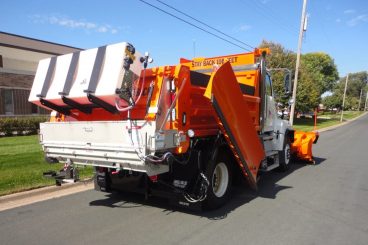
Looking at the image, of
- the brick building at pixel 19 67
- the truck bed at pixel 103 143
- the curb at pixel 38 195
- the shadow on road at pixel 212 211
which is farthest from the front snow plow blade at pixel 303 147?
the brick building at pixel 19 67

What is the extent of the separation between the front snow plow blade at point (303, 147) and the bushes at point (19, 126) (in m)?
16.2

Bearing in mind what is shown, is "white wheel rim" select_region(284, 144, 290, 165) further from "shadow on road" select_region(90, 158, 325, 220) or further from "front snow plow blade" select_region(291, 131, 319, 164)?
"shadow on road" select_region(90, 158, 325, 220)

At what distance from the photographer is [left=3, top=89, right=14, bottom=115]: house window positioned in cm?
2347

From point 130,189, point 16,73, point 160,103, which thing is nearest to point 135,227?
point 130,189

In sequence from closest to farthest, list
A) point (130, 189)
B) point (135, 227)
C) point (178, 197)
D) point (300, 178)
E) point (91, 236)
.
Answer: point (91, 236) → point (135, 227) → point (178, 197) → point (130, 189) → point (300, 178)

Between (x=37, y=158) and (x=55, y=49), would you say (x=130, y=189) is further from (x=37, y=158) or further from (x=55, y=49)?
(x=55, y=49)

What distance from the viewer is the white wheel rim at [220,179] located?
6.21 m

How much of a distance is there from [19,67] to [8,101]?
484 inches

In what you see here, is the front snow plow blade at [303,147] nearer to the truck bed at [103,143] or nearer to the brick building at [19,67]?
the truck bed at [103,143]

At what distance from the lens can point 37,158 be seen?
11055mm

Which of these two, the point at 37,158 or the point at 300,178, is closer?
the point at 300,178

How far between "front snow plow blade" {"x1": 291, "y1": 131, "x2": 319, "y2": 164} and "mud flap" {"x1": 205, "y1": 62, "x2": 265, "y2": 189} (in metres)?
4.96

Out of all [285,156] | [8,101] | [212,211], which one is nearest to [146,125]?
[212,211]

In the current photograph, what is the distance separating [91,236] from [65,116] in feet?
7.75
